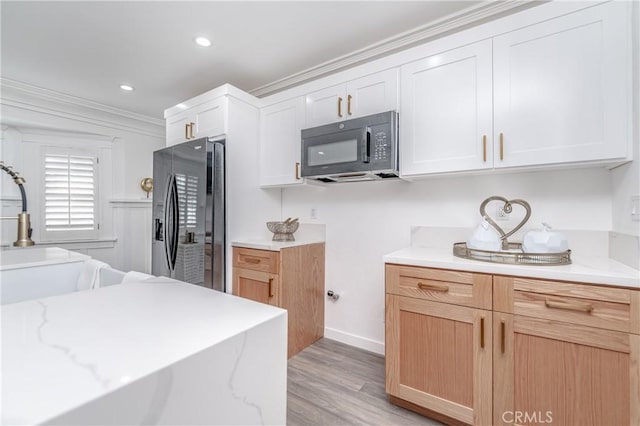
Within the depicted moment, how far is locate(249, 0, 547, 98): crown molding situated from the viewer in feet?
5.94

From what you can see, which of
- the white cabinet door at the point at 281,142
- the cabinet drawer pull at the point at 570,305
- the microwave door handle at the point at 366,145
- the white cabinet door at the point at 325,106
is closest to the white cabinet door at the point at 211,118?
the white cabinet door at the point at 281,142

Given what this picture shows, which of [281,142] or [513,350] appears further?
[281,142]

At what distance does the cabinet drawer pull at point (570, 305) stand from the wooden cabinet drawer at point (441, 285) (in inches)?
9.1

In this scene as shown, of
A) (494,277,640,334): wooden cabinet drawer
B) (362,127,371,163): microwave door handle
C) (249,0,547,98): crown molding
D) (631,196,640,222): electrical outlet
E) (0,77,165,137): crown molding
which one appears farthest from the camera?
(0,77,165,137): crown molding

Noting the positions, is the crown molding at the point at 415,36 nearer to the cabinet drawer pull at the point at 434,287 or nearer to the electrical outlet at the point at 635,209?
the electrical outlet at the point at 635,209

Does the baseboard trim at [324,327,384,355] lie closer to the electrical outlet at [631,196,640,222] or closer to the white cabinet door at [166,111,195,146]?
the electrical outlet at [631,196,640,222]

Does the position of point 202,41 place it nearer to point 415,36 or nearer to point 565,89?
point 415,36

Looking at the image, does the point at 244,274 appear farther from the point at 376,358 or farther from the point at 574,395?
the point at 574,395

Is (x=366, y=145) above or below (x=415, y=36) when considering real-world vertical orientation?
below

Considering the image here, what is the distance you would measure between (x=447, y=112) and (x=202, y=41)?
6.22ft

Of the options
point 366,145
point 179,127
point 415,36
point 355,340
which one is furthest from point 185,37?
point 355,340

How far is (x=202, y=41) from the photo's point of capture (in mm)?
2209

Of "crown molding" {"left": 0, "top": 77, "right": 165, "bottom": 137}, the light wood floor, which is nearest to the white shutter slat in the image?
"crown molding" {"left": 0, "top": 77, "right": 165, "bottom": 137}

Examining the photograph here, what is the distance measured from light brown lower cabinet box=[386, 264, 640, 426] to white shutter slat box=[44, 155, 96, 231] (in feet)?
12.8
